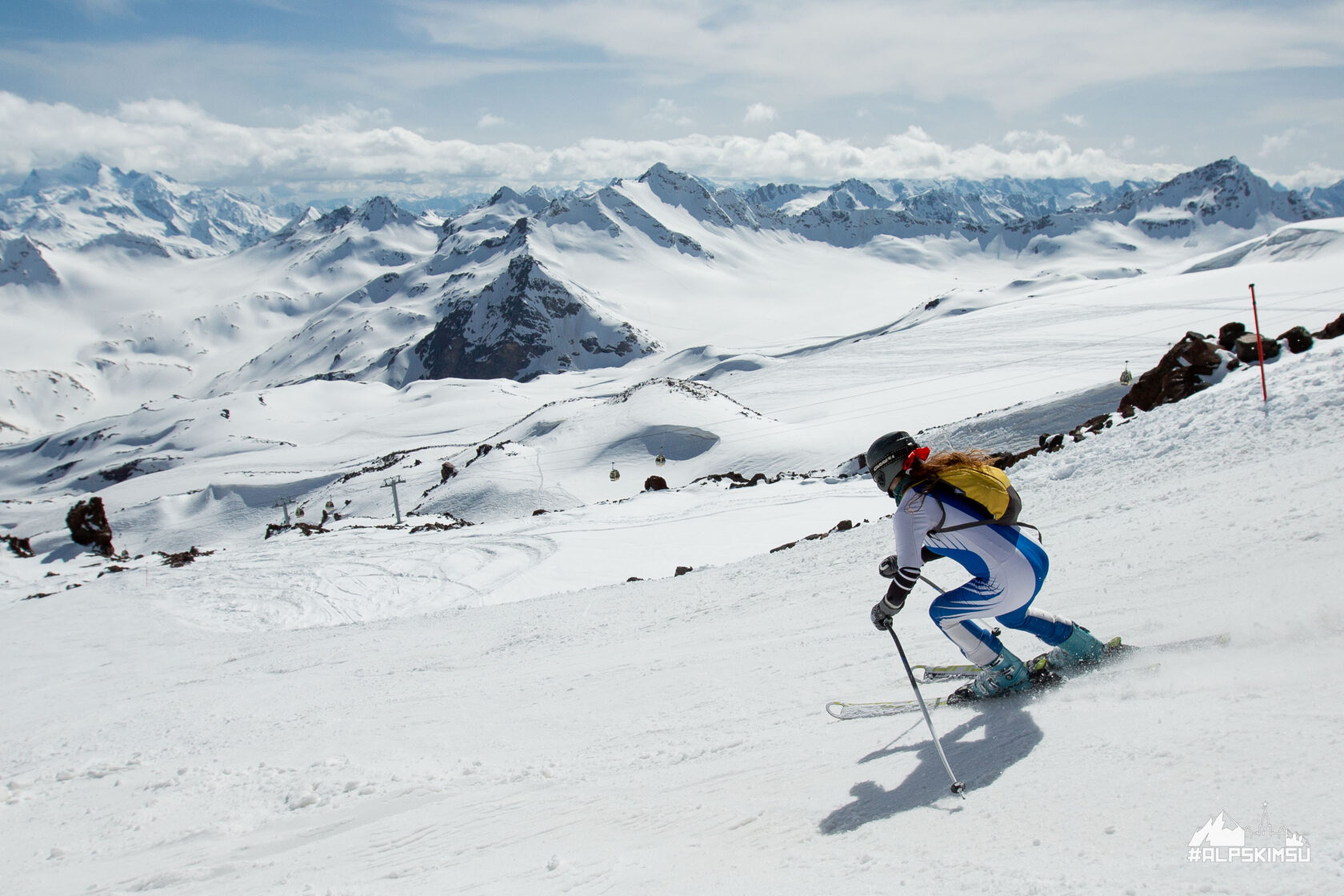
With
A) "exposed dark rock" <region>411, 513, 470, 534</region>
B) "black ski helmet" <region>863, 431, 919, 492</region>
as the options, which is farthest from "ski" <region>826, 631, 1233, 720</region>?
"exposed dark rock" <region>411, 513, 470, 534</region>

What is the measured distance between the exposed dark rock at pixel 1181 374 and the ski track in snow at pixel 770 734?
465 centimetres

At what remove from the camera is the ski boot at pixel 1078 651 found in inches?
217

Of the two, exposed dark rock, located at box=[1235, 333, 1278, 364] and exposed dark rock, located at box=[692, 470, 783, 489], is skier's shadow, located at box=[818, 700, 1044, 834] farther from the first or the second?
→ exposed dark rock, located at box=[692, 470, 783, 489]

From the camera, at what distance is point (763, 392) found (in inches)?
3189

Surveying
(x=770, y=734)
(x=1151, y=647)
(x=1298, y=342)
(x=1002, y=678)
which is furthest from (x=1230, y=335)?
(x=770, y=734)

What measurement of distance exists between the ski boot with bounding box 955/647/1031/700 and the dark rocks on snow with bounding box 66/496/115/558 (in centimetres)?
5534

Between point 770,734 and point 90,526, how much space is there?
6041 centimetres

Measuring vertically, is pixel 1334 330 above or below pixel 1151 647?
above

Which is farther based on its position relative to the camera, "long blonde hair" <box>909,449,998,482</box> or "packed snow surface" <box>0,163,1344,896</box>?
"long blonde hair" <box>909,449,998,482</box>

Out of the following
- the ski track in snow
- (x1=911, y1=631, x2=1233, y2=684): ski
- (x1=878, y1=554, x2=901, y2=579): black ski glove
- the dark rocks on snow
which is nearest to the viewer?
the ski track in snow

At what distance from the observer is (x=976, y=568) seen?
5344 mm

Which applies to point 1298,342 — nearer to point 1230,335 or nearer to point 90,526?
point 1230,335

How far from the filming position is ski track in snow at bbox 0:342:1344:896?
393cm

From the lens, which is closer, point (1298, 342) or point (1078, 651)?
point (1078, 651)
